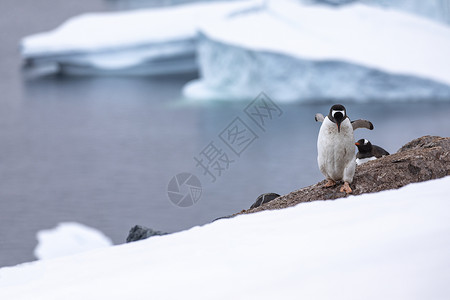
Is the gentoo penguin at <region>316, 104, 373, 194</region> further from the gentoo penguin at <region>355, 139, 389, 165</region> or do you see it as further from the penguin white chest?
the gentoo penguin at <region>355, 139, 389, 165</region>

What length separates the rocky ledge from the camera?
2402 millimetres

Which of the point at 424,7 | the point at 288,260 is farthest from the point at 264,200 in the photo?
the point at 424,7

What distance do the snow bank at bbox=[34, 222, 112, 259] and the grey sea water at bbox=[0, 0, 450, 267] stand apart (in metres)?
0.13

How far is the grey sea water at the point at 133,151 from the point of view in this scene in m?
7.15

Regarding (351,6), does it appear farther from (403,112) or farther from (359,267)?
(359,267)

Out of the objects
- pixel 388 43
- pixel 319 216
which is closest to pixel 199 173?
pixel 388 43

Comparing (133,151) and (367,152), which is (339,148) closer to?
(367,152)

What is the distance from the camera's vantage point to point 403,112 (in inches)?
367

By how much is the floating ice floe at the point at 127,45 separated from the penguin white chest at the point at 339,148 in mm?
9133

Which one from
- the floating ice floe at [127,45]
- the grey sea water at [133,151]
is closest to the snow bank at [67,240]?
the grey sea water at [133,151]

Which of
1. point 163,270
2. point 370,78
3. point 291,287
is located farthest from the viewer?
point 370,78

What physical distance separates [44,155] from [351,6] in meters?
5.21

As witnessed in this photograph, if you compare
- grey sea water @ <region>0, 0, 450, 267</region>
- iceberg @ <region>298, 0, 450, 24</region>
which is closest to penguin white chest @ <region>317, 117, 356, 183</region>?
grey sea water @ <region>0, 0, 450, 267</region>

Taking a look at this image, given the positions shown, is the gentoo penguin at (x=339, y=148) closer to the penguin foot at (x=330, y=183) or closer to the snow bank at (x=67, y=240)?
the penguin foot at (x=330, y=183)
